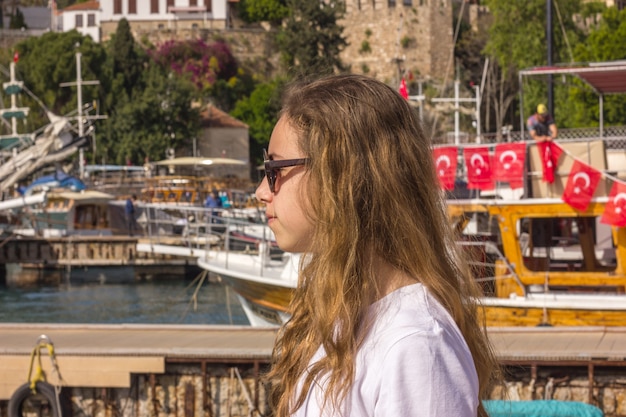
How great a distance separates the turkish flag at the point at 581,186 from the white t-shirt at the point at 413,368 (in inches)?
376

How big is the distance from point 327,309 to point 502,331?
798 centimetres

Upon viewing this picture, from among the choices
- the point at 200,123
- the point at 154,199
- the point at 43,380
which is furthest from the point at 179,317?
the point at 200,123

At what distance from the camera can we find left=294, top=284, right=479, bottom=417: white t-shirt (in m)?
1.75

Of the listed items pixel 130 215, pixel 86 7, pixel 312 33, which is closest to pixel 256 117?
pixel 312 33

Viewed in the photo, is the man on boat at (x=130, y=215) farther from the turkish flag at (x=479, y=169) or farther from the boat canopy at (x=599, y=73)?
the turkish flag at (x=479, y=169)

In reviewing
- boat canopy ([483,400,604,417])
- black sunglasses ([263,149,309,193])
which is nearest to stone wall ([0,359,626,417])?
boat canopy ([483,400,604,417])

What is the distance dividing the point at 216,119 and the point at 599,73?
49.6 metres

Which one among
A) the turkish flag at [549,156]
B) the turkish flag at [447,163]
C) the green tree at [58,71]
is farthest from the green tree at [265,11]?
the turkish flag at [549,156]

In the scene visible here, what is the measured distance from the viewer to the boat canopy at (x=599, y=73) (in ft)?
41.5

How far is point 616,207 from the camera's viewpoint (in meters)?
11.1

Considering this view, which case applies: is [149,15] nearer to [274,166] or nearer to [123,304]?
[123,304]

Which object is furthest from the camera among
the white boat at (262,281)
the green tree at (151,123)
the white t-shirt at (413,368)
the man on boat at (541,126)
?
the green tree at (151,123)

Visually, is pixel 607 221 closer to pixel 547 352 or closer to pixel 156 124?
pixel 547 352

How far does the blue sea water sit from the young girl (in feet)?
56.2
